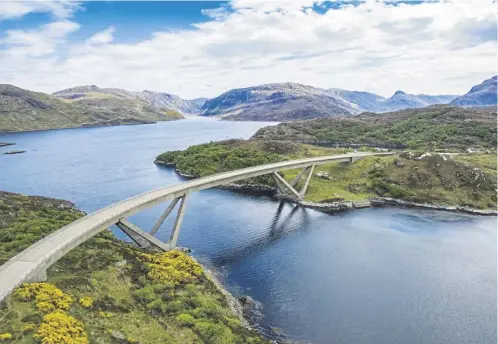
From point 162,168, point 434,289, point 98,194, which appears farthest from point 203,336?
point 162,168

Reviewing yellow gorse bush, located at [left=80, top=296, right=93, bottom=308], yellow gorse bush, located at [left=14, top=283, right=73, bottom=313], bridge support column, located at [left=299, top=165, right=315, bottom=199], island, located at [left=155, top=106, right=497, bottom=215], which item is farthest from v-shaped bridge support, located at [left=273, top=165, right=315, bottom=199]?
yellow gorse bush, located at [left=14, top=283, right=73, bottom=313]

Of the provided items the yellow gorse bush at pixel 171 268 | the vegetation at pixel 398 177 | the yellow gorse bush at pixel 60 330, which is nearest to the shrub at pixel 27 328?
the yellow gorse bush at pixel 60 330

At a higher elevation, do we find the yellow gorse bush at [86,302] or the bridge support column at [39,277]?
the bridge support column at [39,277]

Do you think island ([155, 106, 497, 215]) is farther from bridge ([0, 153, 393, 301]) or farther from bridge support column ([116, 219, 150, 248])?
bridge support column ([116, 219, 150, 248])

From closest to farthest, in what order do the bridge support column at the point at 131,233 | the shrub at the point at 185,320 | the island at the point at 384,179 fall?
the shrub at the point at 185,320 < the bridge support column at the point at 131,233 < the island at the point at 384,179

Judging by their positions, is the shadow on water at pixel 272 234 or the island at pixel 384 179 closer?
the shadow on water at pixel 272 234

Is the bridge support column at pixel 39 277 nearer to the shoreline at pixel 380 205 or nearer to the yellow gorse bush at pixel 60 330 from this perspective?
the yellow gorse bush at pixel 60 330
